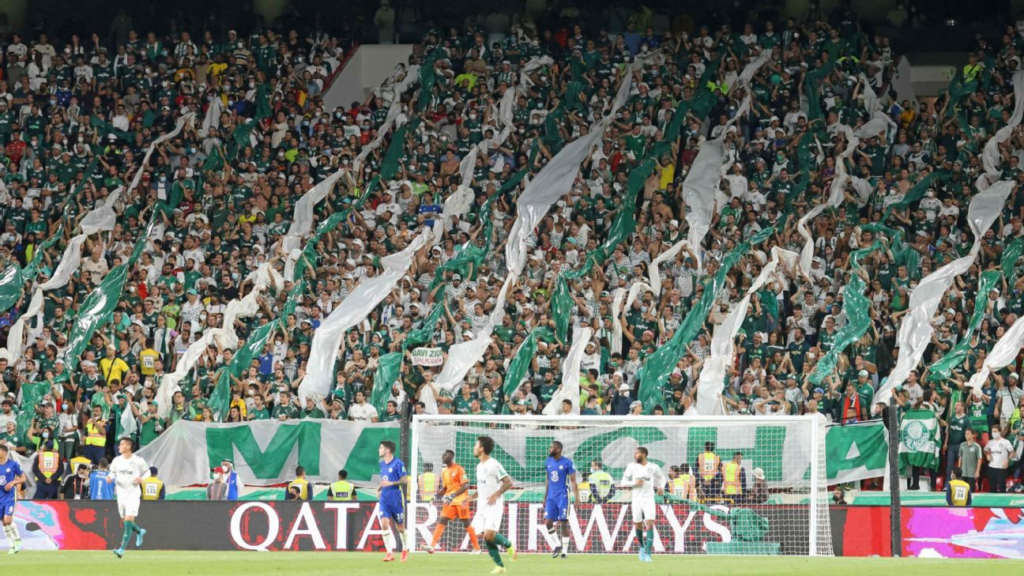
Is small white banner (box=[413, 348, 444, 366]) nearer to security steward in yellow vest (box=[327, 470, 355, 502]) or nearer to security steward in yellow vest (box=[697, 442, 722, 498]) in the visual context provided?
security steward in yellow vest (box=[327, 470, 355, 502])

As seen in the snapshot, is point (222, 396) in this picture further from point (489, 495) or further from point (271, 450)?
point (489, 495)

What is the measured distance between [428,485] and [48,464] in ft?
21.0

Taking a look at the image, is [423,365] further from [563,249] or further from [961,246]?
[961,246]

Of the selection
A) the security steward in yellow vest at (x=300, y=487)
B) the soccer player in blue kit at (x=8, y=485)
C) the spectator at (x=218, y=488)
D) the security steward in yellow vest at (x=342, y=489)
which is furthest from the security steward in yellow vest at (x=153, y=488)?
the soccer player in blue kit at (x=8, y=485)

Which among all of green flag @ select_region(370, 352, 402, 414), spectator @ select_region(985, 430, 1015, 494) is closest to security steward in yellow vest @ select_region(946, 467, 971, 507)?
spectator @ select_region(985, 430, 1015, 494)

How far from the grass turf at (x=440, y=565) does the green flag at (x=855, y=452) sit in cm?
251

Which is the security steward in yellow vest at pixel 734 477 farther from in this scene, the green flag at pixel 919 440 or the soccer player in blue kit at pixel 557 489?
the soccer player in blue kit at pixel 557 489

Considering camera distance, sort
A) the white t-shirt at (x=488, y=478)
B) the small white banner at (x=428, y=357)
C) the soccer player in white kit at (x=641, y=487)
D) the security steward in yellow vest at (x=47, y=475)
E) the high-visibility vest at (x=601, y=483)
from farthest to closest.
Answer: the small white banner at (x=428, y=357), the security steward in yellow vest at (x=47, y=475), the high-visibility vest at (x=601, y=483), the soccer player in white kit at (x=641, y=487), the white t-shirt at (x=488, y=478)

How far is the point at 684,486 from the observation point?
22.2 meters

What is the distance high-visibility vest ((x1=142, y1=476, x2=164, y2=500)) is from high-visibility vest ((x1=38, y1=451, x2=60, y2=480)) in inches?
57.3

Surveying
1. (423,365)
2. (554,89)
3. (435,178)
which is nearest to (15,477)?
(423,365)

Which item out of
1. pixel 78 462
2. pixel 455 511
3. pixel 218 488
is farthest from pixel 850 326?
pixel 78 462

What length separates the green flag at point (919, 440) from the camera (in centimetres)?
2255

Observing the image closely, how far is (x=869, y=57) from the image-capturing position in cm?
3077
